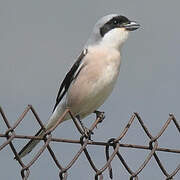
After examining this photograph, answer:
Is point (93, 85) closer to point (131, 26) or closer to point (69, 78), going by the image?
Answer: point (69, 78)

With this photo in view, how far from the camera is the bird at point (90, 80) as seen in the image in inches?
158

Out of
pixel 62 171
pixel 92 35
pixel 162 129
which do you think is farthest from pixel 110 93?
pixel 62 171

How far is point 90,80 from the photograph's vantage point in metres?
4.04

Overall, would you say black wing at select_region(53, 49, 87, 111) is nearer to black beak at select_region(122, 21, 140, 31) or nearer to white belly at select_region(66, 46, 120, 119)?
white belly at select_region(66, 46, 120, 119)

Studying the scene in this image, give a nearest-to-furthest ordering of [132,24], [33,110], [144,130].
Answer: [33,110] < [144,130] < [132,24]

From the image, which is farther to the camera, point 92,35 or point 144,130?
point 92,35

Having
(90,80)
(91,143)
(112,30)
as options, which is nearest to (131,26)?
(112,30)

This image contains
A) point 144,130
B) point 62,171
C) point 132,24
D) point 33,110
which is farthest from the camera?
point 132,24

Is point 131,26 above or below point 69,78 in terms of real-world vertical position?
above

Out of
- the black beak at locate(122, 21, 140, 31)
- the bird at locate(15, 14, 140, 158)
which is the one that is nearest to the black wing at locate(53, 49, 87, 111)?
the bird at locate(15, 14, 140, 158)

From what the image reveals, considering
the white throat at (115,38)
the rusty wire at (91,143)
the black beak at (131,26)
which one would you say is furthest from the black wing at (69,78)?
the rusty wire at (91,143)

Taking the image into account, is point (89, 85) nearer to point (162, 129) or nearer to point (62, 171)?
point (162, 129)

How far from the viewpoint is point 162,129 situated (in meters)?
2.38

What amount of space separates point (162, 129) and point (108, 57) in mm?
1766
